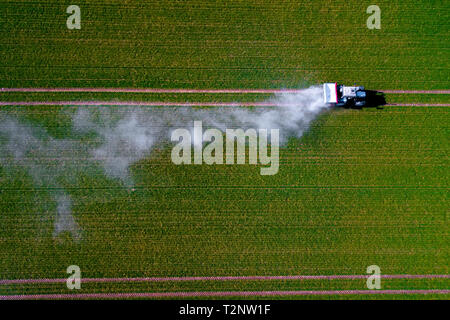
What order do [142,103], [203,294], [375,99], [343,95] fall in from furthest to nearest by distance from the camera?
[375,99] → [142,103] → [343,95] → [203,294]

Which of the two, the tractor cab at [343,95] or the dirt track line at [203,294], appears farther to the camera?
the tractor cab at [343,95]

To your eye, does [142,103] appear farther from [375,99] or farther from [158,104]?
[375,99]

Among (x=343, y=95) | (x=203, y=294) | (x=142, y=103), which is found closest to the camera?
(x=203, y=294)

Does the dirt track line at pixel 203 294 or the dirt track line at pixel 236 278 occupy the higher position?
the dirt track line at pixel 236 278

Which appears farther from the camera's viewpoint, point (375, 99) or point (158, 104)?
point (375, 99)

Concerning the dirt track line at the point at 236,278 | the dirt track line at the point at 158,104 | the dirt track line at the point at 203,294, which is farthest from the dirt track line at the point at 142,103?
the dirt track line at the point at 203,294

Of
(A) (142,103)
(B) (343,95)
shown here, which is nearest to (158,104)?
(A) (142,103)

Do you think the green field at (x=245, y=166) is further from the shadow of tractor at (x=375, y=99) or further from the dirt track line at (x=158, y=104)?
the shadow of tractor at (x=375, y=99)
